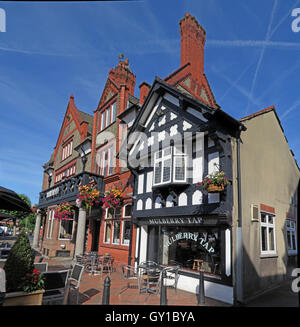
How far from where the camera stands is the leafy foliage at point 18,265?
5.42 m

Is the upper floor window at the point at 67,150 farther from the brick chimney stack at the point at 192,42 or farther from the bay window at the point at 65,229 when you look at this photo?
the brick chimney stack at the point at 192,42

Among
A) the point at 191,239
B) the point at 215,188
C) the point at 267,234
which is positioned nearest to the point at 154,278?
the point at 191,239

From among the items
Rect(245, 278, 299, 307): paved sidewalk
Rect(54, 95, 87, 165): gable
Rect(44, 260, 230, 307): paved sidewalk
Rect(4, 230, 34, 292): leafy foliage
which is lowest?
Rect(44, 260, 230, 307): paved sidewalk

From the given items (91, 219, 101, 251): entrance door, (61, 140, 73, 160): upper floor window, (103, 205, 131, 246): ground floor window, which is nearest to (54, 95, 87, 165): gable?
(61, 140, 73, 160): upper floor window

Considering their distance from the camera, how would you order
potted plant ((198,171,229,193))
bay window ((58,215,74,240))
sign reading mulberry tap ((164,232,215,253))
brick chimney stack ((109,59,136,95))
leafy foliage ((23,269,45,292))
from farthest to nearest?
bay window ((58,215,74,240))
brick chimney stack ((109,59,136,95))
sign reading mulberry tap ((164,232,215,253))
potted plant ((198,171,229,193))
leafy foliage ((23,269,45,292))

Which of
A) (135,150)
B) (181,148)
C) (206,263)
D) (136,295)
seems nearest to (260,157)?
(181,148)

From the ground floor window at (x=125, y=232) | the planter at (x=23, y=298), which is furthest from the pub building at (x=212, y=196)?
the planter at (x=23, y=298)

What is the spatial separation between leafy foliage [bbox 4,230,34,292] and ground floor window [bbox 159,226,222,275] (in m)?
5.34

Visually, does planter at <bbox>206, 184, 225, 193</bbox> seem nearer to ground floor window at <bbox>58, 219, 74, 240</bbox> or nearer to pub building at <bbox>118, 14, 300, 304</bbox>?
pub building at <bbox>118, 14, 300, 304</bbox>

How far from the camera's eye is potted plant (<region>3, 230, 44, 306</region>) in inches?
211

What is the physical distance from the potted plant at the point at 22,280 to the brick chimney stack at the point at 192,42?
44.2ft

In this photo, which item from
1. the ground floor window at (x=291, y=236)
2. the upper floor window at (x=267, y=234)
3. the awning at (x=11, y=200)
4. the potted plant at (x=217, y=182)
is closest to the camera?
the awning at (x=11, y=200)

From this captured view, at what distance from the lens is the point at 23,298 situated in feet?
17.7
